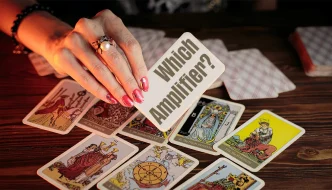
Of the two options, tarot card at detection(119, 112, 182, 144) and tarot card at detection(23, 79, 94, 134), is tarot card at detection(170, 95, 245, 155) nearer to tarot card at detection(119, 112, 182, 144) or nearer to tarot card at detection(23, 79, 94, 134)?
tarot card at detection(119, 112, 182, 144)

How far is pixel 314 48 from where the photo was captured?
57.0 inches

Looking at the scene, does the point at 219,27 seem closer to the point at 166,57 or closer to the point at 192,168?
the point at 166,57

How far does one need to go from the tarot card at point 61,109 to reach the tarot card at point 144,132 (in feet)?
0.55

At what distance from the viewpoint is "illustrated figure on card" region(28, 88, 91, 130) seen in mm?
1233

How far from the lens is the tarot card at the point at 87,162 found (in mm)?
1056

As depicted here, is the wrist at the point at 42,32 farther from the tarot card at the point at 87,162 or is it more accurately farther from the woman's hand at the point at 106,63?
the tarot card at the point at 87,162

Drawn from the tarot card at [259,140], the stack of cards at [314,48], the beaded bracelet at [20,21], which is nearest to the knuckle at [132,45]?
the tarot card at [259,140]

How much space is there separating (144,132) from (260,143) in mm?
346

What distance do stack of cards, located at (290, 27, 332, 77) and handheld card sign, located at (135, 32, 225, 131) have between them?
435 millimetres

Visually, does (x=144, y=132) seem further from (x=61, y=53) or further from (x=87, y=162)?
(x=61, y=53)

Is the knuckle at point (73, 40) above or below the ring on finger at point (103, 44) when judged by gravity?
above

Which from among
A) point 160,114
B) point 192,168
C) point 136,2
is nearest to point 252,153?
point 192,168

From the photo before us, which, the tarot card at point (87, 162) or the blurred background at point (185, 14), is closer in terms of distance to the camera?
the tarot card at point (87, 162)

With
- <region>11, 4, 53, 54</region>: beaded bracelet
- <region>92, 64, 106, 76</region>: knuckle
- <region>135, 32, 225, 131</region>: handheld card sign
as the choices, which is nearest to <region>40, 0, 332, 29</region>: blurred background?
<region>11, 4, 53, 54</region>: beaded bracelet
